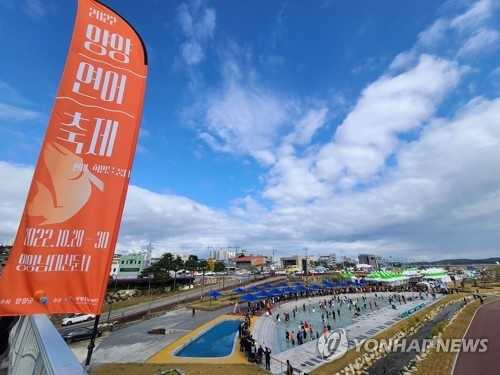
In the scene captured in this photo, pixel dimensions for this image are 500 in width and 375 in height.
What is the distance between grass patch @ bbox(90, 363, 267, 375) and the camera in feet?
60.7

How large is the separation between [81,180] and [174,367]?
19.7m

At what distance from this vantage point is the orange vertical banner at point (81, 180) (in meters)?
4.32

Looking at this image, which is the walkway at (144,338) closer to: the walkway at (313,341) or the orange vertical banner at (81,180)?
the walkway at (313,341)

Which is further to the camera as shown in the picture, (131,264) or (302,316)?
(131,264)

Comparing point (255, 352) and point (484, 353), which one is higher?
point (255, 352)

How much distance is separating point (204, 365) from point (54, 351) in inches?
747

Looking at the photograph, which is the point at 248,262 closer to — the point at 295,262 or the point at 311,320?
the point at 295,262

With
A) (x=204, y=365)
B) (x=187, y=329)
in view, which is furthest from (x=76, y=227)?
(x=187, y=329)

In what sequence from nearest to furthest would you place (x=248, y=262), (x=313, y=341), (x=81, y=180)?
(x=81, y=180) → (x=313, y=341) → (x=248, y=262)

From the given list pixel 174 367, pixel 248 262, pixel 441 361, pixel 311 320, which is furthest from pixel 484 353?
pixel 248 262

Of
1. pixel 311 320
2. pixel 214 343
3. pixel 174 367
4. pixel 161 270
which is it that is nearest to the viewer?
pixel 174 367

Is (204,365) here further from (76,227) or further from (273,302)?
(273,302)

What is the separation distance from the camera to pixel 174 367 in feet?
63.3

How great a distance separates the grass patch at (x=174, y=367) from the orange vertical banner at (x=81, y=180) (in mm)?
17413
